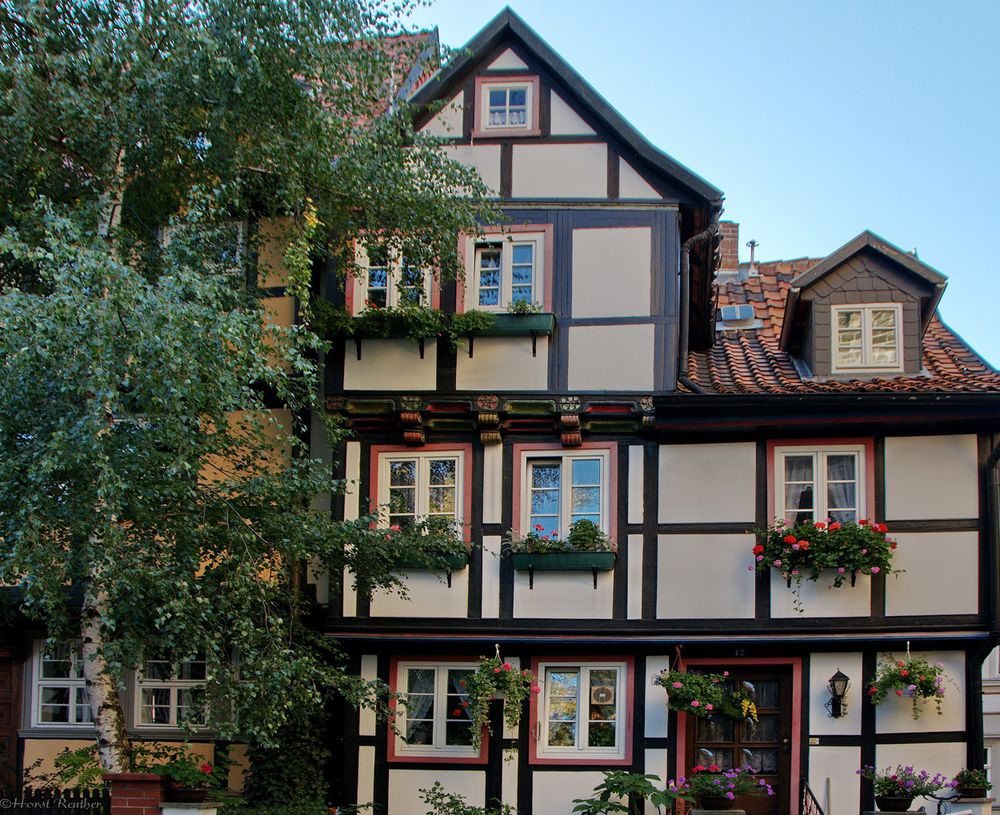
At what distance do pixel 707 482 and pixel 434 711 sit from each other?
4.23 m

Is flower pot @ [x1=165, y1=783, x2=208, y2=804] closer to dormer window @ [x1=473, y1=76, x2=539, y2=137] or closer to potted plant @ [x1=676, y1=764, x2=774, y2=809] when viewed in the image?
potted plant @ [x1=676, y1=764, x2=774, y2=809]

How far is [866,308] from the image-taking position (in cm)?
1552

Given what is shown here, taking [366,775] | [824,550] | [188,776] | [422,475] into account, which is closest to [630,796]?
[366,775]

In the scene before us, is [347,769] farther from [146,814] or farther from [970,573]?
[970,573]

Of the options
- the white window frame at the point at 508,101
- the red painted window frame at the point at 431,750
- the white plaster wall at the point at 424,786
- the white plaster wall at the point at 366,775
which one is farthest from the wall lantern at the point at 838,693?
the white window frame at the point at 508,101

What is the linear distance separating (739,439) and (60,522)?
25.3 ft

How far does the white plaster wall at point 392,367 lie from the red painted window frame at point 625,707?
3605mm

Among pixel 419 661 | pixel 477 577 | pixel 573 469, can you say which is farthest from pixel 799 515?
pixel 419 661

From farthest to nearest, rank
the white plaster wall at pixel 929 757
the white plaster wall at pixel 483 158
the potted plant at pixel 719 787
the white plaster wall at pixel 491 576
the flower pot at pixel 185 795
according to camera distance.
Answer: the white plaster wall at pixel 483 158 < the white plaster wall at pixel 491 576 < the white plaster wall at pixel 929 757 < the potted plant at pixel 719 787 < the flower pot at pixel 185 795

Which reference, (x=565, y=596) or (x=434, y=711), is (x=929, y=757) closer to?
(x=565, y=596)

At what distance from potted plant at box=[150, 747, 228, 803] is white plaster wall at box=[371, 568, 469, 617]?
2723 mm

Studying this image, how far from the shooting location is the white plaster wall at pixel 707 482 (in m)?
14.8

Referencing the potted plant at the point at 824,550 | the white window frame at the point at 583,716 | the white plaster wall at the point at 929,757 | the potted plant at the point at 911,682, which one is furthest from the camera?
the white window frame at the point at 583,716

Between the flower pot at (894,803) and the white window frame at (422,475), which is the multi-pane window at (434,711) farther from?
the flower pot at (894,803)
